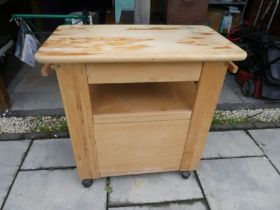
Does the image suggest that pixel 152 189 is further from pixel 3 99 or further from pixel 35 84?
pixel 35 84

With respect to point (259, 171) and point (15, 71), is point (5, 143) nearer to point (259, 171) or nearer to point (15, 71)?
point (15, 71)

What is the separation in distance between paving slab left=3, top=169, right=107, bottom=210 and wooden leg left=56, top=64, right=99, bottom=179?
0.11 metres

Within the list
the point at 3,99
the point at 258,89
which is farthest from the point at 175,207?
the point at 3,99

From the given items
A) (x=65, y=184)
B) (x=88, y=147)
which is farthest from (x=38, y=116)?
(x=88, y=147)

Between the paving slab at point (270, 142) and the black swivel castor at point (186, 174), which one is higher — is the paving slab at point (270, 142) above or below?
below

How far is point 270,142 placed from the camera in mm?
1826

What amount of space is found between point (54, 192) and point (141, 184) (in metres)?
0.53

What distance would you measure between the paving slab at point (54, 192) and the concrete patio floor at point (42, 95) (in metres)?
0.69

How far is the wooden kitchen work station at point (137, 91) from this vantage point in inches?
36.9

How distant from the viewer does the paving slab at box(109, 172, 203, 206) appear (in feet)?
4.53

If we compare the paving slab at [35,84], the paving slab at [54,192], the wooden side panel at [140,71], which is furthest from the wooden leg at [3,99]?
the wooden side panel at [140,71]

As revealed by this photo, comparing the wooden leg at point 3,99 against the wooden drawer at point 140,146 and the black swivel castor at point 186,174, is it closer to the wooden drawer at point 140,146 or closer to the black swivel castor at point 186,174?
the wooden drawer at point 140,146

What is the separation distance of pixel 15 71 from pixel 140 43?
222 centimetres

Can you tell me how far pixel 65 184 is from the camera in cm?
144
